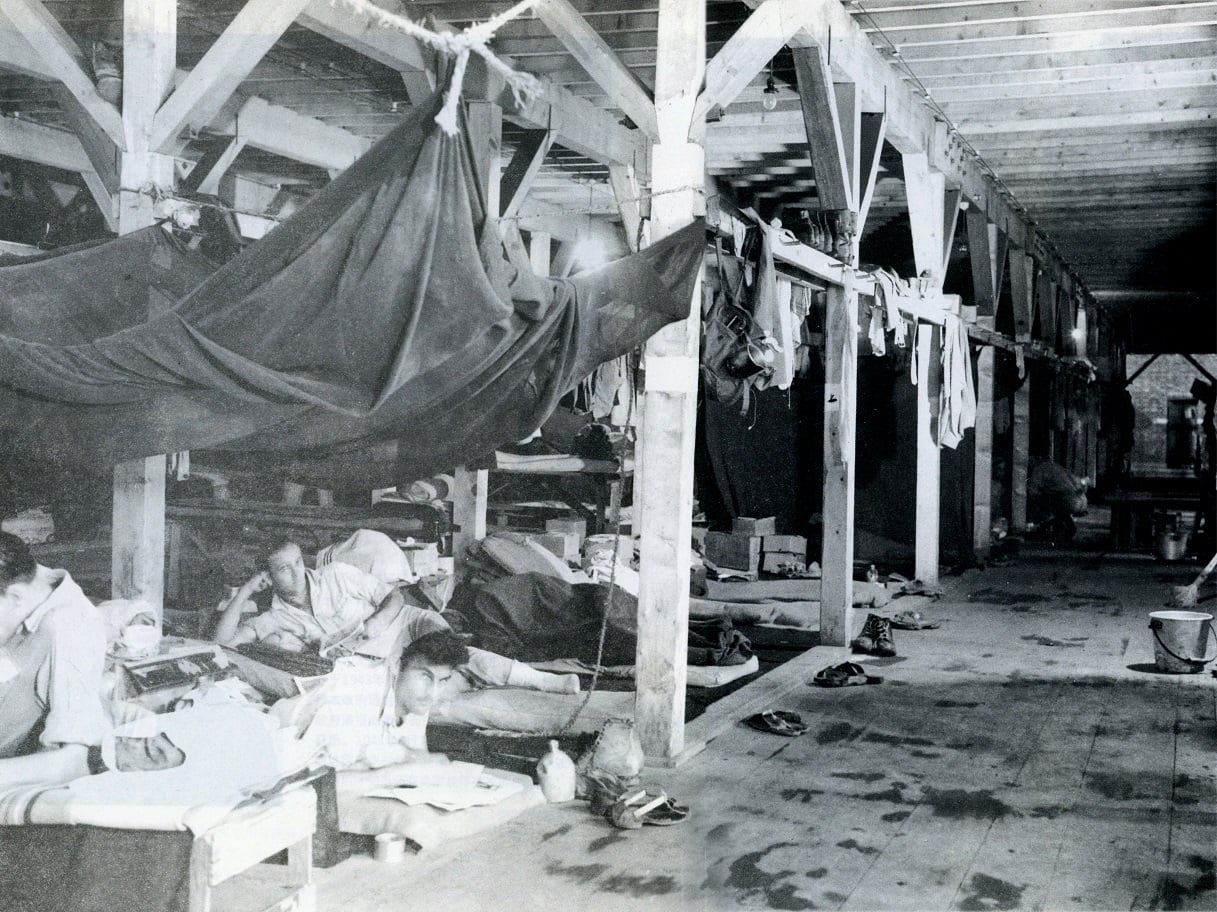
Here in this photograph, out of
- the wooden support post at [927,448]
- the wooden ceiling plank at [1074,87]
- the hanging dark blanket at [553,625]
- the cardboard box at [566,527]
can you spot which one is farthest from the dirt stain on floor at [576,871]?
the wooden support post at [927,448]

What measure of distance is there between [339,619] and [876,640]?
3.46m

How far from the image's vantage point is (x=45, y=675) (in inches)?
140

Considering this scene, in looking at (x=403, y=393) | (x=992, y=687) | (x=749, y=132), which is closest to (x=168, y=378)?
(x=403, y=393)

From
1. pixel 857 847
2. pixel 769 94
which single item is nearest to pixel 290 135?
pixel 769 94

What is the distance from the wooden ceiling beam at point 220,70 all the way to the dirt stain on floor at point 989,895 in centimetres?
377

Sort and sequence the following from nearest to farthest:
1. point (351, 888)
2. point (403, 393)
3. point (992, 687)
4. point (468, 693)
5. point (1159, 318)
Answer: point (351, 888) → point (403, 393) → point (468, 693) → point (992, 687) → point (1159, 318)

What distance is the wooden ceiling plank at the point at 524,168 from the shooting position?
24.7ft

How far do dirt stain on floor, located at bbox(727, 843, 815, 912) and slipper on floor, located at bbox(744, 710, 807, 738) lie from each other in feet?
5.21

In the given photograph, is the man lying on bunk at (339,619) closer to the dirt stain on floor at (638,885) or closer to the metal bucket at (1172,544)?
the dirt stain on floor at (638,885)

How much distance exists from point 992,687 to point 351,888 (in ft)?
13.4

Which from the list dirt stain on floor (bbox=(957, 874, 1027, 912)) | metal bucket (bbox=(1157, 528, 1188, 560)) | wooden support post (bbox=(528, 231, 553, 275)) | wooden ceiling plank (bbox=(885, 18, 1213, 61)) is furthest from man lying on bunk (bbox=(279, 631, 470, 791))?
metal bucket (bbox=(1157, 528, 1188, 560))

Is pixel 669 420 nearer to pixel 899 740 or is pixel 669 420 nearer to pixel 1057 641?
pixel 899 740

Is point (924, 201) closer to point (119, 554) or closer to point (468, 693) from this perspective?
point (468, 693)

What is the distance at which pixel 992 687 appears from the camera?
6367mm
